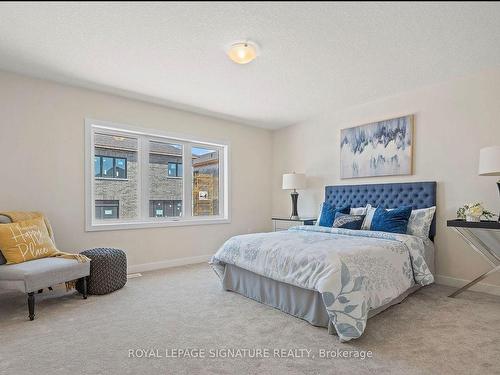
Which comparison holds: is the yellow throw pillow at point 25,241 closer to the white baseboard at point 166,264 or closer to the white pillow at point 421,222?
the white baseboard at point 166,264

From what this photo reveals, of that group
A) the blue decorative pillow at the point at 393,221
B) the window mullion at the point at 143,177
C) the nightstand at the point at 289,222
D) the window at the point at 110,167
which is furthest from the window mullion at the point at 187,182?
the blue decorative pillow at the point at 393,221

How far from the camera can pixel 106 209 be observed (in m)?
4.05

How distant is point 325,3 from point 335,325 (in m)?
2.29

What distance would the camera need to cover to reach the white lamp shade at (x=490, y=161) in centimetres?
270

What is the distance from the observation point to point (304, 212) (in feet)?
17.3

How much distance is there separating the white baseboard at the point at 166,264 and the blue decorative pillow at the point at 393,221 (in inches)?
107

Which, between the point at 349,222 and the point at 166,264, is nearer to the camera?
the point at 349,222

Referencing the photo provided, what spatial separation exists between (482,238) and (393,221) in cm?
90

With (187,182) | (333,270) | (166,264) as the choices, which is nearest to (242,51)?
(333,270)

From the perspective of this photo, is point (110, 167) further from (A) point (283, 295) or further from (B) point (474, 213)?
(B) point (474, 213)

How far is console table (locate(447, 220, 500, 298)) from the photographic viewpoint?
2750 millimetres

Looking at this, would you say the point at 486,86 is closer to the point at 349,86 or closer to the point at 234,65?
the point at 349,86

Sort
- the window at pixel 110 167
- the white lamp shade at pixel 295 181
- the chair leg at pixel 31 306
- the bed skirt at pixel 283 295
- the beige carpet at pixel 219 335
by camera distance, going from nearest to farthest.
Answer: the beige carpet at pixel 219 335 < the bed skirt at pixel 283 295 < the chair leg at pixel 31 306 < the window at pixel 110 167 < the white lamp shade at pixel 295 181

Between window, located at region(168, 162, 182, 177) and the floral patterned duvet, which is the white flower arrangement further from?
window, located at region(168, 162, 182, 177)
